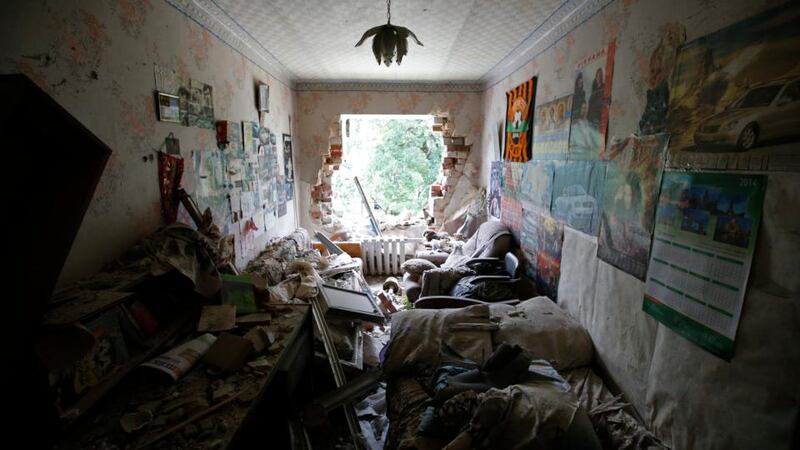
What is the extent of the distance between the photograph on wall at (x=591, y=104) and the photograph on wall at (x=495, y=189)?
1680mm

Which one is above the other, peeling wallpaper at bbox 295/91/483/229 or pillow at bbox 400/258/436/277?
peeling wallpaper at bbox 295/91/483/229

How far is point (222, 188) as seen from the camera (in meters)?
2.64

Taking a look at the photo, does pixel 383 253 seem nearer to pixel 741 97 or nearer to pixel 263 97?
pixel 263 97

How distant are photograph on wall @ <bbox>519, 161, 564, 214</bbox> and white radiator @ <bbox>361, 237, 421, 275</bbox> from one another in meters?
2.10

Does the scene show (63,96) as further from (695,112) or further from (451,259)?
(451,259)

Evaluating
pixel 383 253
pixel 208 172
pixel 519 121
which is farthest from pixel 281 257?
pixel 519 121

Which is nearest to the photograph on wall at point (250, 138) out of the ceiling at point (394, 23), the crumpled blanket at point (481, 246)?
the ceiling at point (394, 23)

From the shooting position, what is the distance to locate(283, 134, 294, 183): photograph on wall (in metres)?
4.45

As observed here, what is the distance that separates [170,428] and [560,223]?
8.22 feet

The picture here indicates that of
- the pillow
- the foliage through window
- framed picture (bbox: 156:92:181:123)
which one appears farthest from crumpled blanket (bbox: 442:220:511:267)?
the foliage through window

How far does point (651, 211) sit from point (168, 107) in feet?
8.31

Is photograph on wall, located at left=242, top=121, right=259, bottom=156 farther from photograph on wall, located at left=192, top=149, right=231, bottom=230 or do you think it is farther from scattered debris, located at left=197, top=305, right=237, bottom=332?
scattered debris, located at left=197, top=305, right=237, bottom=332

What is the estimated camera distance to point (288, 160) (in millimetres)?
4609

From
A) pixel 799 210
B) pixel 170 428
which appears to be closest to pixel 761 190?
pixel 799 210
